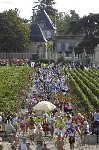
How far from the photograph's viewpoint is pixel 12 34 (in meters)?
102

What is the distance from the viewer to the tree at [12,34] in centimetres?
10200

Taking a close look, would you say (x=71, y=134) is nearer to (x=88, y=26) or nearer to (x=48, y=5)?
(x=88, y=26)

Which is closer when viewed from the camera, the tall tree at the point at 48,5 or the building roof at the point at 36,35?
the building roof at the point at 36,35

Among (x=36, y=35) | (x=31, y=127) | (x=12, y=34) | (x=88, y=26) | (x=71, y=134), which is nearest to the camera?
(x=71, y=134)

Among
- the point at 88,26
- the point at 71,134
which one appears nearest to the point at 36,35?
the point at 88,26

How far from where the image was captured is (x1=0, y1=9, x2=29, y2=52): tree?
102m

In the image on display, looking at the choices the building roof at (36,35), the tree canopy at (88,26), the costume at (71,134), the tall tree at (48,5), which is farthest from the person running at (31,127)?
the tall tree at (48,5)

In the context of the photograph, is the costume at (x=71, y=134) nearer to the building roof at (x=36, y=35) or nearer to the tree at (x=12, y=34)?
the tree at (x=12, y=34)

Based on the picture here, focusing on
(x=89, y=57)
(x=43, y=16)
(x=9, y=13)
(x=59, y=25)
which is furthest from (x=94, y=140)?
(x=59, y=25)

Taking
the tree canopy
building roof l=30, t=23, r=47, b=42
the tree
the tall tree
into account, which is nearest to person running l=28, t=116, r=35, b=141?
the tree

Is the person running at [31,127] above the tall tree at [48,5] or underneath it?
underneath

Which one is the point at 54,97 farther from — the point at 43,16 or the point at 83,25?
the point at 43,16

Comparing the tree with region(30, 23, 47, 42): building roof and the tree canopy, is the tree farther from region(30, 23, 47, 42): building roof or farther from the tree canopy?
the tree canopy

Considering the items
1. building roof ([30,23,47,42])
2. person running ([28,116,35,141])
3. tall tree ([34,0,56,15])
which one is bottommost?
person running ([28,116,35,141])
